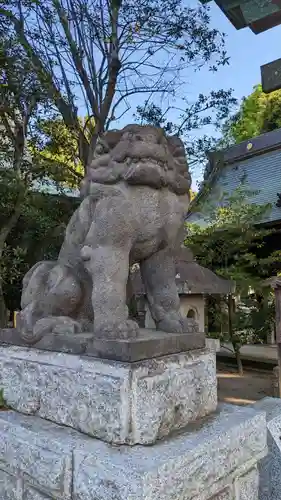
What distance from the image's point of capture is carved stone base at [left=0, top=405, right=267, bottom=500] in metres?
1.07

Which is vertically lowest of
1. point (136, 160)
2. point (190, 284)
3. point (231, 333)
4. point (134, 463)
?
point (231, 333)

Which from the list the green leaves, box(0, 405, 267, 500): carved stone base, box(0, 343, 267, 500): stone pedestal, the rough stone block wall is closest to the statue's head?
box(0, 343, 267, 500): stone pedestal

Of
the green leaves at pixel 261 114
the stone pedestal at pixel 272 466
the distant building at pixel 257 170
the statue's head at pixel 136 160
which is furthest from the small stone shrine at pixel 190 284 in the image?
the green leaves at pixel 261 114

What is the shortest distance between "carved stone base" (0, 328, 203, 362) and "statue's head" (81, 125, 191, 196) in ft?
1.93

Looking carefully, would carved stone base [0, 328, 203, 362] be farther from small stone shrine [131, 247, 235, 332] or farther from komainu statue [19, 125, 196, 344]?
small stone shrine [131, 247, 235, 332]

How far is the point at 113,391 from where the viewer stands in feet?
4.04

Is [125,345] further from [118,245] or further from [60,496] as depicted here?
[60,496]

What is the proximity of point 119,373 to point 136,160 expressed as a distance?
0.77 metres

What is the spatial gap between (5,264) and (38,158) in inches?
67.8

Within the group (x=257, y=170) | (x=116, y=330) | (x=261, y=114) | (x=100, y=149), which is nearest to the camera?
(x=116, y=330)

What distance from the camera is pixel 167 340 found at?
1.41 m

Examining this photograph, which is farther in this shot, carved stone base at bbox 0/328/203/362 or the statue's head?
the statue's head

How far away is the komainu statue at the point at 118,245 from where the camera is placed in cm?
141

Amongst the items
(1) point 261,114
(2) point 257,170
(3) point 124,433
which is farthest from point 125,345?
(1) point 261,114
